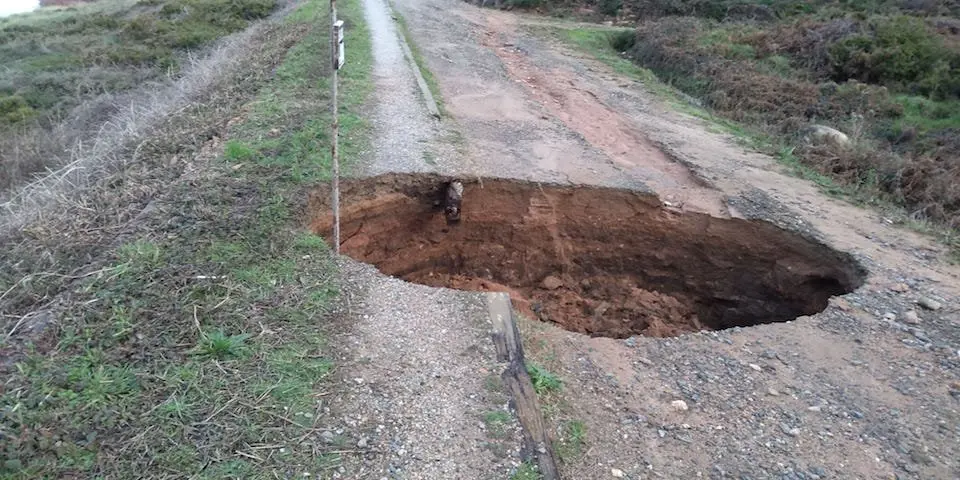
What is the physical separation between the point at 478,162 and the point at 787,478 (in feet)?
17.7

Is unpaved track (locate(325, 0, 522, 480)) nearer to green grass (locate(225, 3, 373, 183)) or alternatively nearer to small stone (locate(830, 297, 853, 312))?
green grass (locate(225, 3, 373, 183))

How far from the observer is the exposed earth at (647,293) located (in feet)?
14.8

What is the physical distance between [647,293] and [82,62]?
61.3ft

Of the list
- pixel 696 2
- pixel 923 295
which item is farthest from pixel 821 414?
pixel 696 2

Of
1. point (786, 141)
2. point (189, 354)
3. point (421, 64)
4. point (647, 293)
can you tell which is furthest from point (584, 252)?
point (421, 64)

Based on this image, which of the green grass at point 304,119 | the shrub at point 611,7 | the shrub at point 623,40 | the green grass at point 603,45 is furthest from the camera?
the shrub at point 611,7

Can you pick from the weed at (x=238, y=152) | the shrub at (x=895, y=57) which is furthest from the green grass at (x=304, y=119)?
the shrub at (x=895, y=57)

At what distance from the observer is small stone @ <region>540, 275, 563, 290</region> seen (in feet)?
27.4

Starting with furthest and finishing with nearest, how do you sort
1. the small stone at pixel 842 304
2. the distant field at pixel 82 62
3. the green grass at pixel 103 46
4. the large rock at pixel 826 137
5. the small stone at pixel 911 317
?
the green grass at pixel 103 46 → the distant field at pixel 82 62 → the large rock at pixel 826 137 → the small stone at pixel 842 304 → the small stone at pixel 911 317

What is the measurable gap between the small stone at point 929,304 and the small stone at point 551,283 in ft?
12.2

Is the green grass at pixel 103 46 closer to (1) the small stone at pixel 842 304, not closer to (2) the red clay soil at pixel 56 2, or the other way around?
(1) the small stone at pixel 842 304

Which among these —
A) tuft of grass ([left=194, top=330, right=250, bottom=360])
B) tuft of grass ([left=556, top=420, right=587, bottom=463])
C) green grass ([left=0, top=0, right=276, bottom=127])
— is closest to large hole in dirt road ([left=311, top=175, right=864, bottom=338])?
tuft of grass ([left=194, top=330, right=250, bottom=360])

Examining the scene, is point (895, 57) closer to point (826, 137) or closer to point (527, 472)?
point (826, 137)

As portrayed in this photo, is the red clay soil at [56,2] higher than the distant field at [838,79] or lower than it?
lower
